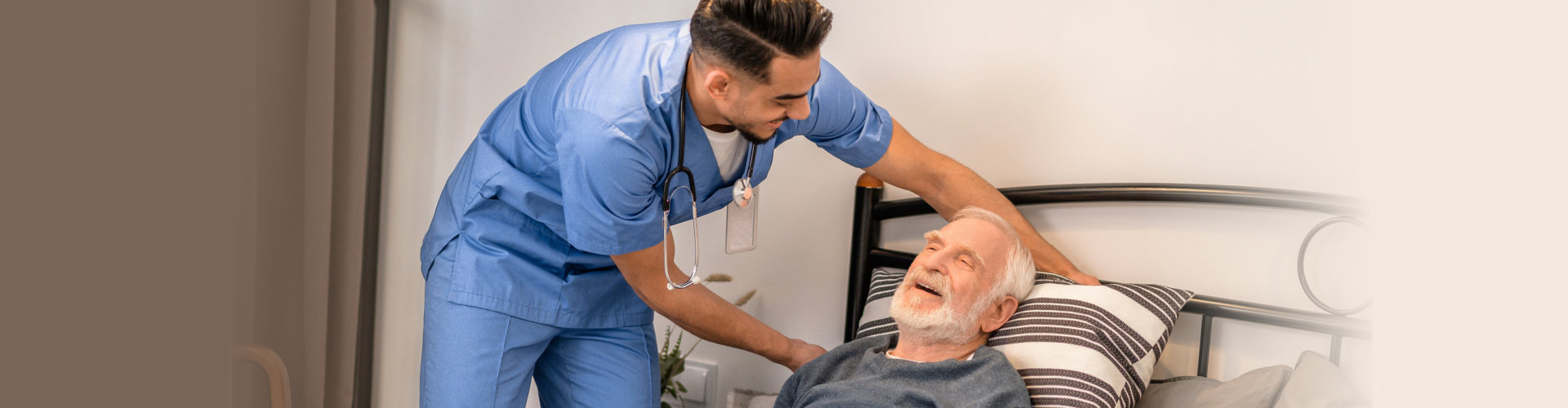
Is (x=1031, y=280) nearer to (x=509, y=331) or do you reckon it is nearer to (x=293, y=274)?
(x=509, y=331)

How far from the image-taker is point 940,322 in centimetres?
143

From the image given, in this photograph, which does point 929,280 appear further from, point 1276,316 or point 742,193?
point 1276,316

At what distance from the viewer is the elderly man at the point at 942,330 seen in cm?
137

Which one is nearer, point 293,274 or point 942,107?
point 942,107

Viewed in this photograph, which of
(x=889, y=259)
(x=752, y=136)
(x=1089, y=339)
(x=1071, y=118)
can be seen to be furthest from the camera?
(x=889, y=259)

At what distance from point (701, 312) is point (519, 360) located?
0.31m

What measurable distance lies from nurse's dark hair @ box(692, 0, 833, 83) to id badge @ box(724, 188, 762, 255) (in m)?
0.31

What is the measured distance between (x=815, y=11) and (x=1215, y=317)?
875 millimetres

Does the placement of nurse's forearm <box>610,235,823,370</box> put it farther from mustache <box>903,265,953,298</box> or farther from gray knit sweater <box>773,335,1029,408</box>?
mustache <box>903,265,953,298</box>

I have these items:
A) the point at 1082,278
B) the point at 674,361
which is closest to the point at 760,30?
the point at 1082,278

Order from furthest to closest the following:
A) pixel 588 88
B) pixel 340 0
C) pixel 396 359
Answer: pixel 396 359, pixel 340 0, pixel 588 88

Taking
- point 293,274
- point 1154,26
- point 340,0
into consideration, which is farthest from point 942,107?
point 293,274

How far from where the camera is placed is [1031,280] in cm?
152

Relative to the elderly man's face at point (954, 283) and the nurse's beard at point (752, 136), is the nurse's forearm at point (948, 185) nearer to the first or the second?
the elderly man's face at point (954, 283)
